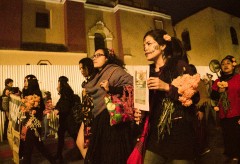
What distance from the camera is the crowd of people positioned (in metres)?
2.01

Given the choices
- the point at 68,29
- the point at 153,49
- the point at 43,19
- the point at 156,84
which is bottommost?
the point at 156,84

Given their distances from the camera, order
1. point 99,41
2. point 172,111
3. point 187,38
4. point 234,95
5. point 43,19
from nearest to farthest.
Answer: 1. point 172,111
2. point 234,95
3. point 43,19
4. point 99,41
5. point 187,38

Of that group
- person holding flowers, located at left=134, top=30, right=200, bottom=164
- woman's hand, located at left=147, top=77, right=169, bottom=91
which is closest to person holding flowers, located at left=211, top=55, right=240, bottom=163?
person holding flowers, located at left=134, top=30, right=200, bottom=164

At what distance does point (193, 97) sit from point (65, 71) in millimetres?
9356

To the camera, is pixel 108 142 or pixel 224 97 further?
pixel 224 97

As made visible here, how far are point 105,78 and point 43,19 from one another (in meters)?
12.7

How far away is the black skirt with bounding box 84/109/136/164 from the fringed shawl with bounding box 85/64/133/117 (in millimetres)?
131

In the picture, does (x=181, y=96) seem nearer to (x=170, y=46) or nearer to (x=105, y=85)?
(x=170, y=46)

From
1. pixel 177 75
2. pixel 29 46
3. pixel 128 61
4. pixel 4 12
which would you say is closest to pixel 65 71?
pixel 29 46

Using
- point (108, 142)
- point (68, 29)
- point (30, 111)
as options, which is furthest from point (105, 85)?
point (68, 29)

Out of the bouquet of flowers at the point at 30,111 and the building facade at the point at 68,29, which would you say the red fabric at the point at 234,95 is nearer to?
the bouquet of flowers at the point at 30,111

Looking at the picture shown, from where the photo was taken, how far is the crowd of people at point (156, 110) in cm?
201

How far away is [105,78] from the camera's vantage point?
2961mm

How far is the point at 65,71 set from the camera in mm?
10766
